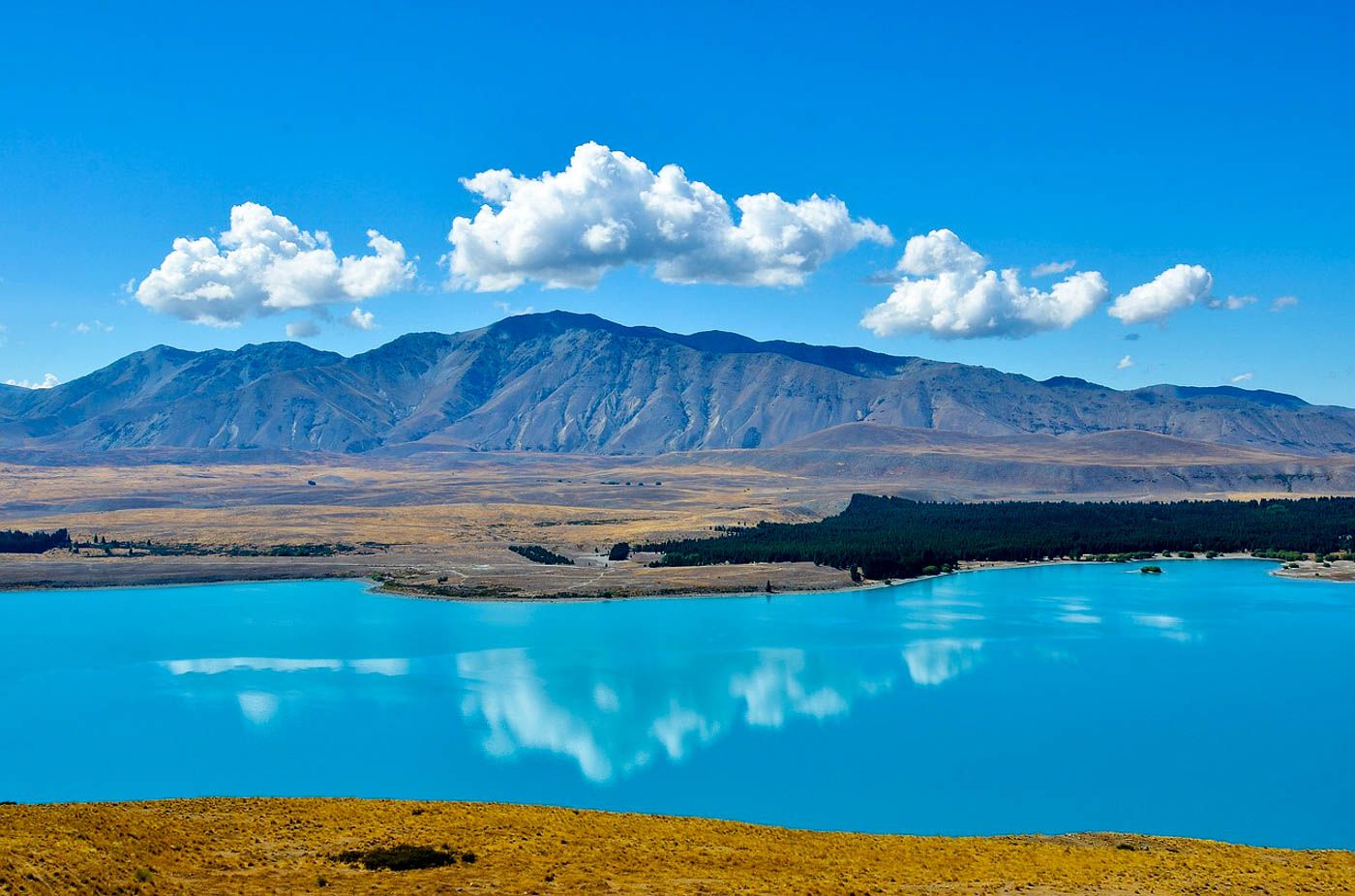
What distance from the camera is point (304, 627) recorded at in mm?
68188

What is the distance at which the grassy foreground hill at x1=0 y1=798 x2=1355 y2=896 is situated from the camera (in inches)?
724

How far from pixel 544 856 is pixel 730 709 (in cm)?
2665

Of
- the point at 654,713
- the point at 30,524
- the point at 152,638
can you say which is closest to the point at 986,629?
A: the point at 654,713

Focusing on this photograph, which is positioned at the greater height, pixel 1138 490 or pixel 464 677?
pixel 1138 490

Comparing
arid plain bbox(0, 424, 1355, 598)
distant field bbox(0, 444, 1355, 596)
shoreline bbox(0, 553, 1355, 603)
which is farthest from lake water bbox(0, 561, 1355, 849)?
distant field bbox(0, 444, 1355, 596)

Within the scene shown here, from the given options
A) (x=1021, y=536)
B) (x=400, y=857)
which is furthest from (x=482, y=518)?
(x=400, y=857)

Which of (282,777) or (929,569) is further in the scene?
(929,569)

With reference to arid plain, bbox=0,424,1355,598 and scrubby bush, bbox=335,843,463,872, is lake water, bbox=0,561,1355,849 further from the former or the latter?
scrubby bush, bbox=335,843,463,872

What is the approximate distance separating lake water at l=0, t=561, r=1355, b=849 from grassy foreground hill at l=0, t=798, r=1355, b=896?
8.39 m

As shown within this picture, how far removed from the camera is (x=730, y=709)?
4678cm

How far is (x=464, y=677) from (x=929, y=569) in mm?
54621

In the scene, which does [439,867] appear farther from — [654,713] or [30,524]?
[30,524]

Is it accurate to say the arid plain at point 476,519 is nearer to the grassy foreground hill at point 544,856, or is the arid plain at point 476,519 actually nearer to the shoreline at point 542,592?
the shoreline at point 542,592

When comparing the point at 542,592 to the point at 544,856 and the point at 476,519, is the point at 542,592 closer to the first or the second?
the point at 476,519
